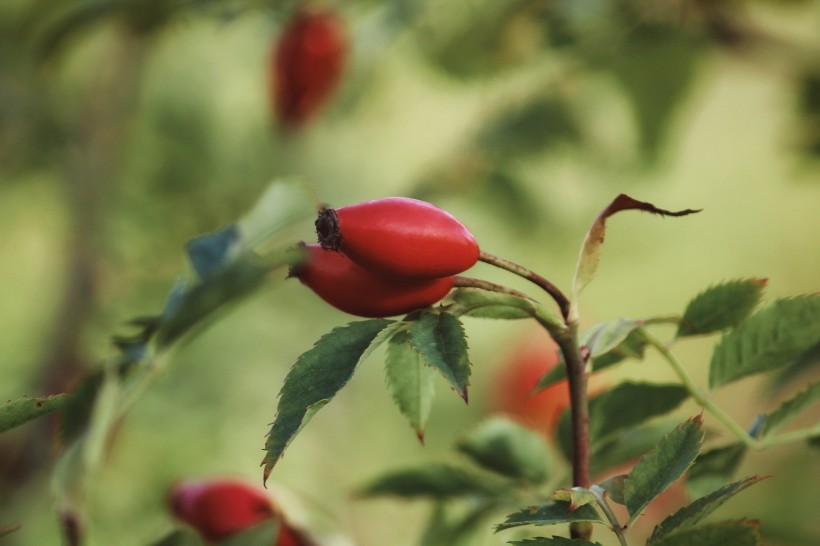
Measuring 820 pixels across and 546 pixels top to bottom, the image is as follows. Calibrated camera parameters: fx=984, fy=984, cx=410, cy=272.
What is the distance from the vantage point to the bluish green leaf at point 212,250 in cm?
54

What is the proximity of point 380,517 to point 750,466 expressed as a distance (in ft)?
2.64

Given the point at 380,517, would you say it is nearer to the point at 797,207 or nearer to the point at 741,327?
the point at 741,327

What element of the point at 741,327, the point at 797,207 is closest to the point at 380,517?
the point at 741,327

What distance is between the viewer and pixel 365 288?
0.42 meters

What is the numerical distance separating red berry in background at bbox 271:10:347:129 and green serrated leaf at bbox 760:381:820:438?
847mm

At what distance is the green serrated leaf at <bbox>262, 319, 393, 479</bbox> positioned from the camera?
378 mm

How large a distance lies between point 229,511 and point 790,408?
330 millimetres

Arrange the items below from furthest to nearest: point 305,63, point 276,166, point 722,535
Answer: point 276,166 → point 305,63 → point 722,535

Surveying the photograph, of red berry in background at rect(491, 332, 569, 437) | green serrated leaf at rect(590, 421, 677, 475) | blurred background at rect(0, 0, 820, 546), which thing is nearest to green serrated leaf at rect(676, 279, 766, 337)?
green serrated leaf at rect(590, 421, 677, 475)

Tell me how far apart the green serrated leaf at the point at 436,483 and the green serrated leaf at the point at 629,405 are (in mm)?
98

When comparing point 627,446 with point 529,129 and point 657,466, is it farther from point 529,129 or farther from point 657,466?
point 529,129

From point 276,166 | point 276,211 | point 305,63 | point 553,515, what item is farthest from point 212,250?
point 276,166

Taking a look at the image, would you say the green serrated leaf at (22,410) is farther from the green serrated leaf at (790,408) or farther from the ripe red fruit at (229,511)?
the green serrated leaf at (790,408)

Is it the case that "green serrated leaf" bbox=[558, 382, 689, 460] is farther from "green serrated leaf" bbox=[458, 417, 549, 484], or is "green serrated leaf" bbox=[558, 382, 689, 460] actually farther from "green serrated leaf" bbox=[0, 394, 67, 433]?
"green serrated leaf" bbox=[0, 394, 67, 433]
